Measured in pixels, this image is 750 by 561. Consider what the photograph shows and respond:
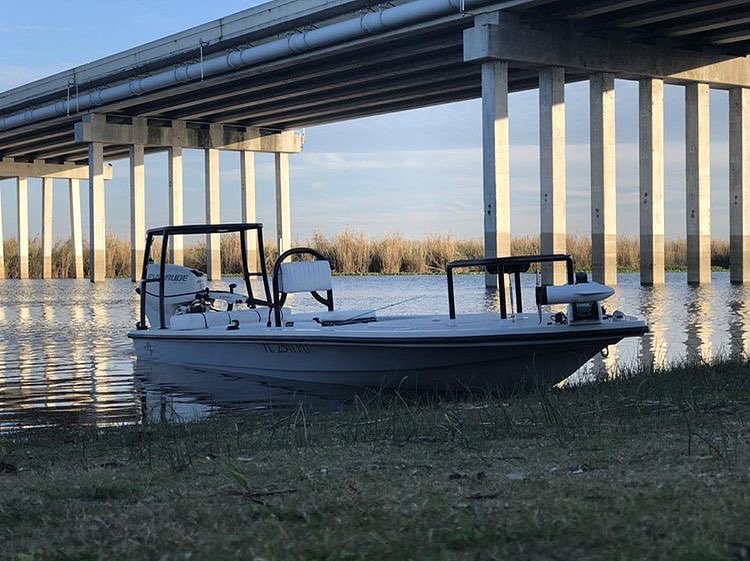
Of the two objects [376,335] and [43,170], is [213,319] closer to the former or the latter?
[376,335]

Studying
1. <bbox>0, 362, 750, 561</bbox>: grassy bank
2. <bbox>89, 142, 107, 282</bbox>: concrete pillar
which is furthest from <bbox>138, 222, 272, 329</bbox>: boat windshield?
<bbox>89, 142, 107, 282</bbox>: concrete pillar

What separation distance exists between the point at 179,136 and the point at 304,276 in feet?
152

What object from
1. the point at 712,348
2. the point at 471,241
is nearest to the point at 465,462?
the point at 712,348

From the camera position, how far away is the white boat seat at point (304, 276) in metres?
13.6

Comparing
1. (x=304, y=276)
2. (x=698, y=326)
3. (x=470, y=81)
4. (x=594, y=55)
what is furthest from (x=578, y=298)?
(x=470, y=81)

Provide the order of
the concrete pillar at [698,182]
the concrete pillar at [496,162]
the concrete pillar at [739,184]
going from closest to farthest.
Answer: the concrete pillar at [496,162], the concrete pillar at [698,182], the concrete pillar at [739,184]

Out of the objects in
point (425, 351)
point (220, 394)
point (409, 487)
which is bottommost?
point (220, 394)

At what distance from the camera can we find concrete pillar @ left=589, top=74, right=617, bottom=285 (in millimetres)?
39719

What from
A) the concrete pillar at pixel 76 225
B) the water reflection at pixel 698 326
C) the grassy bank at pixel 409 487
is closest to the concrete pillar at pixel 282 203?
the concrete pillar at pixel 76 225

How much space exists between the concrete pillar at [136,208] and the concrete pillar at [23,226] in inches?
883

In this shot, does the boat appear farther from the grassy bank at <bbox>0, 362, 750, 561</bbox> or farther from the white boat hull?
the grassy bank at <bbox>0, 362, 750, 561</bbox>

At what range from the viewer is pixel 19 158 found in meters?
78.8

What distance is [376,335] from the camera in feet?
40.1

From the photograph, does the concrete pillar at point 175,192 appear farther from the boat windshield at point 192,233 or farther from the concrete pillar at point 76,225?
the boat windshield at point 192,233
